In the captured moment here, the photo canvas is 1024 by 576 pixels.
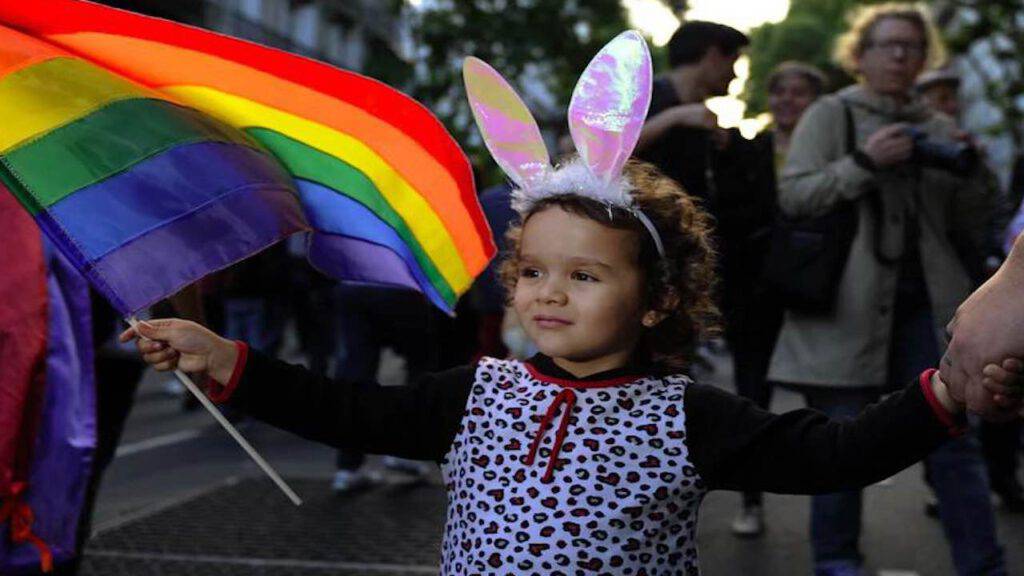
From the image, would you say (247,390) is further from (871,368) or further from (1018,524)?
(1018,524)

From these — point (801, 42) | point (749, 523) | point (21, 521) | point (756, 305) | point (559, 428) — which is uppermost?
point (801, 42)

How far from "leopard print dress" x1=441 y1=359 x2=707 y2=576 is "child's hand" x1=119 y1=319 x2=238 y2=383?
0.45m

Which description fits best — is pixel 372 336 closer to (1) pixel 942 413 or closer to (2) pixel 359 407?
(2) pixel 359 407

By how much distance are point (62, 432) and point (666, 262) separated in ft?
6.09

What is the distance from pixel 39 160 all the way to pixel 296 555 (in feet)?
11.2

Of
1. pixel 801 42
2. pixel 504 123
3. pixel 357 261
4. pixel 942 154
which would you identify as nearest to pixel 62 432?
pixel 357 261

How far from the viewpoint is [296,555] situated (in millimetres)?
5621

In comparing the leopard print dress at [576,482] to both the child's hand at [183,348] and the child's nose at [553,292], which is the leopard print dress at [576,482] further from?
the child's hand at [183,348]

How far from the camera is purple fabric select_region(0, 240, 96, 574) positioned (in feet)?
12.3

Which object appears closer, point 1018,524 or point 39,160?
point 39,160

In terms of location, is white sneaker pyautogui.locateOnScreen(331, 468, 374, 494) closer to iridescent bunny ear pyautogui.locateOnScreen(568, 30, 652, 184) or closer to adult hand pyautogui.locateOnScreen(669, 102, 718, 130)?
adult hand pyautogui.locateOnScreen(669, 102, 718, 130)

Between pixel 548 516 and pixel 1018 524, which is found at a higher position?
pixel 548 516

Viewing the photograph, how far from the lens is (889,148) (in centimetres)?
459

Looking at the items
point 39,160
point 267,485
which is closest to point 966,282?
point 39,160
